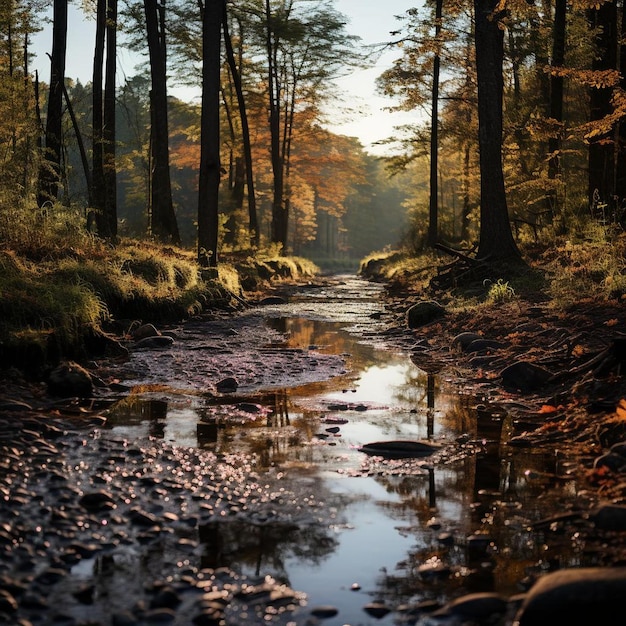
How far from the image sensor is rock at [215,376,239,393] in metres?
7.05

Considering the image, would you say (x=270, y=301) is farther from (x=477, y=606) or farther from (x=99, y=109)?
(x=477, y=606)

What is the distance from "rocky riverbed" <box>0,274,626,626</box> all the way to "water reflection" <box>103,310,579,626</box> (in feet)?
0.09

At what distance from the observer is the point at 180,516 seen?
12.1 ft

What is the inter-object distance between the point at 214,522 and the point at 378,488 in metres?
1.07

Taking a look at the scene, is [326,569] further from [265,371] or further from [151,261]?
[151,261]

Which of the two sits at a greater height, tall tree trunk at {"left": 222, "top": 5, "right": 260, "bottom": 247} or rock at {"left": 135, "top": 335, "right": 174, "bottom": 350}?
tall tree trunk at {"left": 222, "top": 5, "right": 260, "bottom": 247}

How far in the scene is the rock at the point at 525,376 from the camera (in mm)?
6844

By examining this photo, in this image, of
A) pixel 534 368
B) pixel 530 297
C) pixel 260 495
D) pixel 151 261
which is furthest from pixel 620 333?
pixel 151 261

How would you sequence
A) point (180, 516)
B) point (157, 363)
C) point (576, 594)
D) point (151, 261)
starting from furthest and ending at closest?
point (151, 261) → point (157, 363) → point (180, 516) → point (576, 594)

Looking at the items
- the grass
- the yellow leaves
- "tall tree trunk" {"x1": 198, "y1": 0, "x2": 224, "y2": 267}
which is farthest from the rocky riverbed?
"tall tree trunk" {"x1": 198, "y1": 0, "x2": 224, "y2": 267}

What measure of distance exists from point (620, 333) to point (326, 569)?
17.4ft

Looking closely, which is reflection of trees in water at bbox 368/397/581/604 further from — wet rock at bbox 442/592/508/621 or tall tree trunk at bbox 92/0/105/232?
tall tree trunk at bbox 92/0/105/232

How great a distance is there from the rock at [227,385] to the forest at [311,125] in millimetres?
3427

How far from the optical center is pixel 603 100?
15.2 meters
